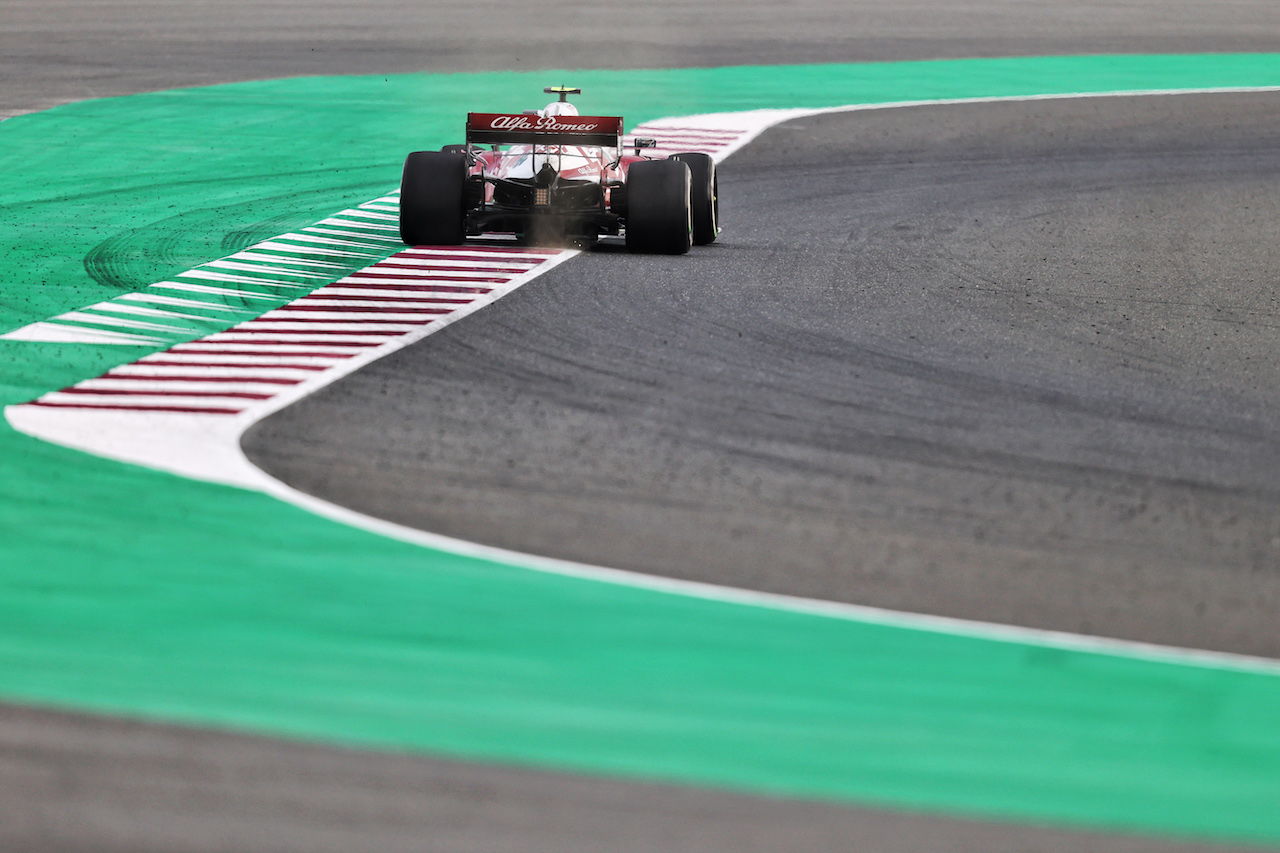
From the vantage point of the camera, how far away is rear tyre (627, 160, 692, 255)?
1424cm

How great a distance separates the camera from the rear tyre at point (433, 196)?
14.4m

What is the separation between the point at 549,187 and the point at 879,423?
5.66m

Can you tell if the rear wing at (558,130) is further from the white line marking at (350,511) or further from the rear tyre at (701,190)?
the white line marking at (350,511)

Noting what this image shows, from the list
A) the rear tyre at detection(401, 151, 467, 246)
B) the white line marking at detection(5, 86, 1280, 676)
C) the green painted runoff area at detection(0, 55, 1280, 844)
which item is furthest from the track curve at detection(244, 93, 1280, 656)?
the rear tyre at detection(401, 151, 467, 246)

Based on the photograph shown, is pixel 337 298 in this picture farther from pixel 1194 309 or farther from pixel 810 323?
pixel 1194 309

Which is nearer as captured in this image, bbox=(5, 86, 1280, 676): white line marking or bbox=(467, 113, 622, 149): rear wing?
bbox=(5, 86, 1280, 676): white line marking

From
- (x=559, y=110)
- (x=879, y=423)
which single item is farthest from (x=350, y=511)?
(x=559, y=110)

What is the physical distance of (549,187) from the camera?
1434 centimetres

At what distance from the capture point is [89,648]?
6293 mm

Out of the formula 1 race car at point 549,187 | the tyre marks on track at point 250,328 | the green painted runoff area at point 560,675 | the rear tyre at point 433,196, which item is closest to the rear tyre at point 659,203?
the formula 1 race car at point 549,187

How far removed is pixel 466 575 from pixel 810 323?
5721 millimetres

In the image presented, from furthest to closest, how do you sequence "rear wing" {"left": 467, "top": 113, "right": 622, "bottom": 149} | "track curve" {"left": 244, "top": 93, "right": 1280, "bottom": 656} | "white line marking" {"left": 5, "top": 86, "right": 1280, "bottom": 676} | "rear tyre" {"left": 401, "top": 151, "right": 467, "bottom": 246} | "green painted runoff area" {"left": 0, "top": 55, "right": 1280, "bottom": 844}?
1. "rear tyre" {"left": 401, "top": 151, "right": 467, "bottom": 246}
2. "rear wing" {"left": 467, "top": 113, "right": 622, "bottom": 149}
3. "track curve" {"left": 244, "top": 93, "right": 1280, "bottom": 656}
4. "white line marking" {"left": 5, "top": 86, "right": 1280, "bottom": 676}
5. "green painted runoff area" {"left": 0, "top": 55, "right": 1280, "bottom": 844}

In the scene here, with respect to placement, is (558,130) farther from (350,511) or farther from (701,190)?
(350,511)

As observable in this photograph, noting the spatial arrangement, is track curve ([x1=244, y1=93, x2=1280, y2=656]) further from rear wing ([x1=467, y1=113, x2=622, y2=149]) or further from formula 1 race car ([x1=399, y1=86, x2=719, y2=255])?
rear wing ([x1=467, y1=113, x2=622, y2=149])
